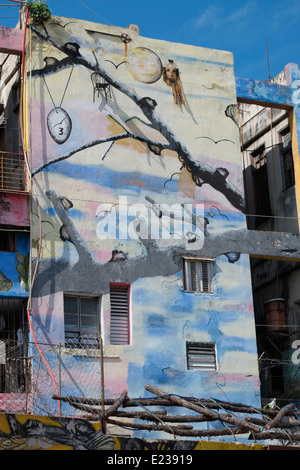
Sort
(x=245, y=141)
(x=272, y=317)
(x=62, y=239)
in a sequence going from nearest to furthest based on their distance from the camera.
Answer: (x=62, y=239) → (x=272, y=317) → (x=245, y=141)

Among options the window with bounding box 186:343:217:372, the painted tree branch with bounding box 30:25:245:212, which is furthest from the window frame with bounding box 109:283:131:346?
the painted tree branch with bounding box 30:25:245:212

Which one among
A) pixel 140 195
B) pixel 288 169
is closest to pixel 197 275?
pixel 140 195

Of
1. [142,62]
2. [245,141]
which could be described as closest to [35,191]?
[142,62]

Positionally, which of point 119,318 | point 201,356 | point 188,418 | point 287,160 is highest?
point 287,160

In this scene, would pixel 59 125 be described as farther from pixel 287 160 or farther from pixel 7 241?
pixel 287 160

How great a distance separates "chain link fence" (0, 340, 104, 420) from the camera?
21.7 m

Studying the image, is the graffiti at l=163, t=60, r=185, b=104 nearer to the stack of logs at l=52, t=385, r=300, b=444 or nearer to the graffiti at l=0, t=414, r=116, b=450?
the stack of logs at l=52, t=385, r=300, b=444

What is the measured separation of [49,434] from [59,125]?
11180 millimetres

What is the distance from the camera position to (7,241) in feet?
77.2

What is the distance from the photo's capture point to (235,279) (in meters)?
25.8

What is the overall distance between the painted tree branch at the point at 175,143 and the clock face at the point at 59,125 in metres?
1.64

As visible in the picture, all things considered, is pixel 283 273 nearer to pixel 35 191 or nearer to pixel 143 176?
pixel 143 176

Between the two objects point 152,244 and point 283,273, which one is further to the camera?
point 283,273

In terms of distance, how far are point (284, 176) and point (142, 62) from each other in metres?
6.58
